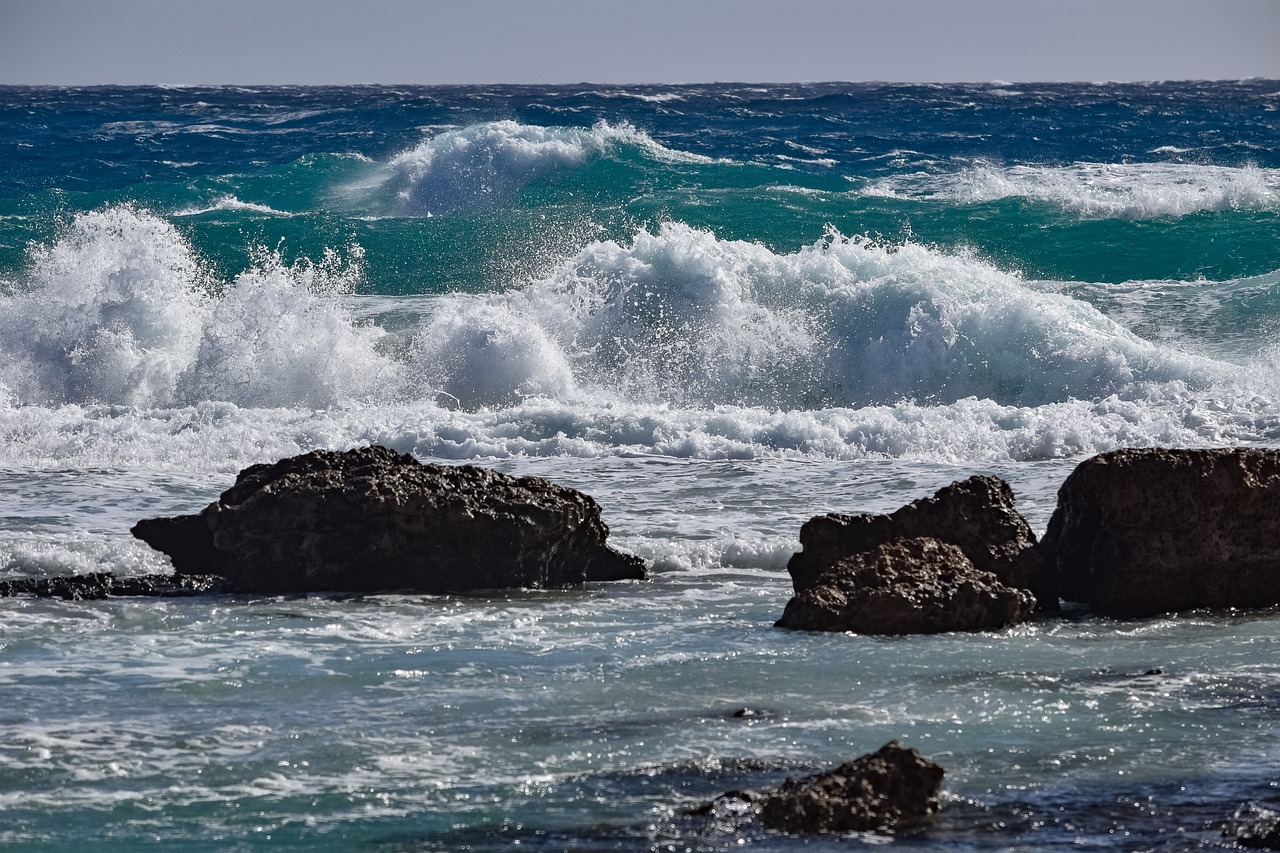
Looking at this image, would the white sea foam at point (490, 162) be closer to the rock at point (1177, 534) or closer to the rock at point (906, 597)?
the rock at point (1177, 534)

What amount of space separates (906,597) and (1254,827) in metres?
2.15

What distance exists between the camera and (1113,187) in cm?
2558

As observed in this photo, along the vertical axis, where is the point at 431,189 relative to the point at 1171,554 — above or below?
above

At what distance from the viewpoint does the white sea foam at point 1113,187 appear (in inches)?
923

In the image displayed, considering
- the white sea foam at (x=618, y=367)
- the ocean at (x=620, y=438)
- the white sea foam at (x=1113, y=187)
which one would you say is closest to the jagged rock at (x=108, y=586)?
the ocean at (x=620, y=438)

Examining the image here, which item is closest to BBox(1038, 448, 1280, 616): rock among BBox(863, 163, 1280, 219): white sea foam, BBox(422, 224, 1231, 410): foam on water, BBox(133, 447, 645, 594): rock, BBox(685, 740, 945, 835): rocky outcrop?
BBox(133, 447, 645, 594): rock

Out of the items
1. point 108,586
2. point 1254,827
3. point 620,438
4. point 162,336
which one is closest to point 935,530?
point 1254,827

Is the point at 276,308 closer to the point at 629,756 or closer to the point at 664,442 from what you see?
the point at 664,442

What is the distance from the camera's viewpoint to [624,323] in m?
15.3

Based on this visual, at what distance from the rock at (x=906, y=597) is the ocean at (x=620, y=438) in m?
0.12

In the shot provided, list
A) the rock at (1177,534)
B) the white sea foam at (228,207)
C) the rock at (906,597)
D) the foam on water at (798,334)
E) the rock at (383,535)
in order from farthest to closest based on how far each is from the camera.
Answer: the white sea foam at (228,207), the foam on water at (798,334), the rock at (383,535), the rock at (1177,534), the rock at (906,597)

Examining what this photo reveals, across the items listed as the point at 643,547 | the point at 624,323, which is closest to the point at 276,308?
the point at 624,323

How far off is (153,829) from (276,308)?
11.2m

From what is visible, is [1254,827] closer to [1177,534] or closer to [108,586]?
[1177,534]
